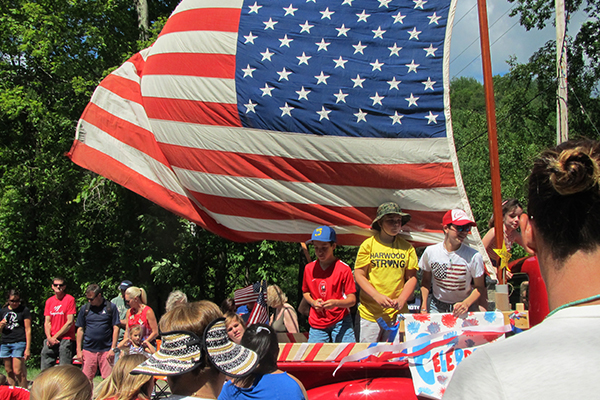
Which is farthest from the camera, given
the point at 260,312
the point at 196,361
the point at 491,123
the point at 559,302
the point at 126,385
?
the point at 260,312

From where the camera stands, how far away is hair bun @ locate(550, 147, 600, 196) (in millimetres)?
982

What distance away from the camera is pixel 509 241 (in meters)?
4.43

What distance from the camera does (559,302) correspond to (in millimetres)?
972

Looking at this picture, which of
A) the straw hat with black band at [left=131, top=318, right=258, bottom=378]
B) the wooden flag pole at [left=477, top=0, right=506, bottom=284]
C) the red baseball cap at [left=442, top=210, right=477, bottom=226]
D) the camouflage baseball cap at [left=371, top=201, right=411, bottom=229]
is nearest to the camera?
the straw hat with black band at [left=131, top=318, right=258, bottom=378]

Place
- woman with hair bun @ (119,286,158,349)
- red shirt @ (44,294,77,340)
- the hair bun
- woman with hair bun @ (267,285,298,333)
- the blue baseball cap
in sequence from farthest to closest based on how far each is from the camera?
red shirt @ (44,294,77,340) → woman with hair bun @ (119,286,158,349) → woman with hair bun @ (267,285,298,333) → the blue baseball cap → the hair bun

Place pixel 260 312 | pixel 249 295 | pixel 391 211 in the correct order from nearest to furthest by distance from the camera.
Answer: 1. pixel 391 211
2. pixel 260 312
3. pixel 249 295

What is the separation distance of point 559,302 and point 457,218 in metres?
3.39

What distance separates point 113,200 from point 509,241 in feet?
A: 28.9

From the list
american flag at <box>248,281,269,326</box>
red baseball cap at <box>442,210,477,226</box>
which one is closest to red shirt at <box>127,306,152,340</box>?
american flag at <box>248,281,269,326</box>

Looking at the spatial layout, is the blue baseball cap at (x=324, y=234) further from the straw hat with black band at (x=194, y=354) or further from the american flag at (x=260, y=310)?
the straw hat with black band at (x=194, y=354)

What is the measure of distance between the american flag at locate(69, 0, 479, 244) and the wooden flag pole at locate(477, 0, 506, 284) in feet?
1.13

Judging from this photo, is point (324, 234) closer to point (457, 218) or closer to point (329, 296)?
point (329, 296)

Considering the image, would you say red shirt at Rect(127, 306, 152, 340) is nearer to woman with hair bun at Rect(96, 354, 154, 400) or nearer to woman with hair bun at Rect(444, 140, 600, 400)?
woman with hair bun at Rect(96, 354, 154, 400)

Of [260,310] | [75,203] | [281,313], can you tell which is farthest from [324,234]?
[75,203]
